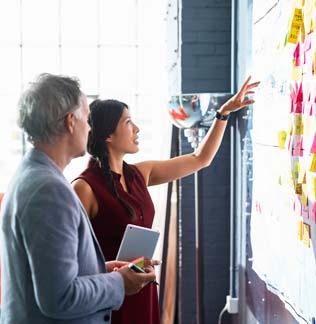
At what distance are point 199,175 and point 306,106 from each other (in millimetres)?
1280

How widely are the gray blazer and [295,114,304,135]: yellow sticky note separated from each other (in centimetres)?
65

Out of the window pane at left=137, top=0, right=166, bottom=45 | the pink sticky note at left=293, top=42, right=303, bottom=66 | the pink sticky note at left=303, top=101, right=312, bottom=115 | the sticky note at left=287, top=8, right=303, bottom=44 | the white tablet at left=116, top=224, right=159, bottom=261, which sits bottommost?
the white tablet at left=116, top=224, right=159, bottom=261

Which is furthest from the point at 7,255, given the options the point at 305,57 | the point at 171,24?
the point at 171,24

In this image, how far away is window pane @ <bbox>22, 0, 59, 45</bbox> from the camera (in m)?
3.97

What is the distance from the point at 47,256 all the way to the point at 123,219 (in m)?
0.69

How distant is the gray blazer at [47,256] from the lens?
118cm

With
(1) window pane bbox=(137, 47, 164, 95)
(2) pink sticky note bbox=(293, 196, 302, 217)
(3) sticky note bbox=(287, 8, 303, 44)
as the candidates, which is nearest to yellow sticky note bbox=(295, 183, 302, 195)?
(2) pink sticky note bbox=(293, 196, 302, 217)

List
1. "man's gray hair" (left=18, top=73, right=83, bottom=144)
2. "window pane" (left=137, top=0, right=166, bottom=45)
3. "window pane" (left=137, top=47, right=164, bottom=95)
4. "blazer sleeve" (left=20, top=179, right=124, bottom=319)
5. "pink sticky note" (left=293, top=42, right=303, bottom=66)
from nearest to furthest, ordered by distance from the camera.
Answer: "blazer sleeve" (left=20, top=179, right=124, bottom=319) → "man's gray hair" (left=18, top=73, right=83, bottom=144) → "pink sticky note" (left=293, top=42, right=303, bottom=66) → "window pane" (left=137, top=0, right=166, bottom=45) → "window pane" (left=137, top=47, right=164, bottom=95)

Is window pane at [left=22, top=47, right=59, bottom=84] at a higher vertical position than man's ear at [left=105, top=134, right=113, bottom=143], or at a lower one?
higher

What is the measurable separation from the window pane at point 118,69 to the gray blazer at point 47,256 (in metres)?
2.73

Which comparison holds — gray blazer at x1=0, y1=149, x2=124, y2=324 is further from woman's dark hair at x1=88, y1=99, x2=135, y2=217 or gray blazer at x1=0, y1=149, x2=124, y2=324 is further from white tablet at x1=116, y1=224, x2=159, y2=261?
woman's dark hair at x1=88, y1=99, x2=135, y2=217

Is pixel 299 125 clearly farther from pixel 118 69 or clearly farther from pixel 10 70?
pixel 10 70

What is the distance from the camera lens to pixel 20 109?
1.33 m

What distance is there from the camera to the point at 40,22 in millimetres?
4004
